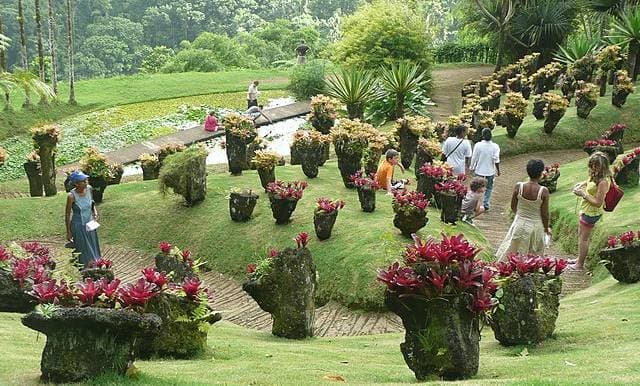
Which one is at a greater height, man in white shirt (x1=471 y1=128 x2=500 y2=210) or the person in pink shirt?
man in white shirt (x1=471 y1=128 x2=500 y2=210)

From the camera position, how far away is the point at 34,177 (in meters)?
17.9

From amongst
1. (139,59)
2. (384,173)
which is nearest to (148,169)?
(384,173)

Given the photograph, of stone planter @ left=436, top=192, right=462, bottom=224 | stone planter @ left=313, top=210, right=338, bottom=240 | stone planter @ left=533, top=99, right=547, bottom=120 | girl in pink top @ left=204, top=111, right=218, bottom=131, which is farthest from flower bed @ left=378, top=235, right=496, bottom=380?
girl in pink top @ left=204, top=111, right=218, bottom=131

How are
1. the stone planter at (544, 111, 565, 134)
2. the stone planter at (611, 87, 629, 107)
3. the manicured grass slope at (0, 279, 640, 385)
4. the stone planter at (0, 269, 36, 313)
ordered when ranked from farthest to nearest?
1. the stone planter at (611, 87, 629, 107)
2. the stone planter at (544, 111, 565, 134)
3. the stone planter at (0, 269, 36, 313)
4. the manicured grass slope at (0, 279, 640, 385)

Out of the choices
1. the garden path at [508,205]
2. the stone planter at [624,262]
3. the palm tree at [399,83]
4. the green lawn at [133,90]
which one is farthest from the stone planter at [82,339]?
the green lawn at [133,90]

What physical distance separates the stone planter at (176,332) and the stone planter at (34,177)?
453 inches

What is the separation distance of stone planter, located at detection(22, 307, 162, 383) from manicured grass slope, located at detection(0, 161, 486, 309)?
20.0 feet

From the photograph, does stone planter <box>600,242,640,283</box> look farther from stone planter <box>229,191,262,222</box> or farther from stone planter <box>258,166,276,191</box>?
stone planter <box>258,166,276,191</box>

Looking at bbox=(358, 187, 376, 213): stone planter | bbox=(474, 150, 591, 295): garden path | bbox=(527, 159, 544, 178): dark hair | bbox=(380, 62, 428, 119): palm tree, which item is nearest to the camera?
bbox=(527, 159, 544, 178): dark hair

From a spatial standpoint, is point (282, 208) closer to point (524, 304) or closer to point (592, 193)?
point (592, 193)

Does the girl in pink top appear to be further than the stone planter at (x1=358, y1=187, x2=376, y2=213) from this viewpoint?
Yes

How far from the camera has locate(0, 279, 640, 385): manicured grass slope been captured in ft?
18.8

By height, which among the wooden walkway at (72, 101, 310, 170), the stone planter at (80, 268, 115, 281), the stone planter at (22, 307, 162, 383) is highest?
the stone planter at (22, 307, 162, 383)

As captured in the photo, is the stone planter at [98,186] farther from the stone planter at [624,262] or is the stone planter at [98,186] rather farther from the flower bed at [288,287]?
the stone planter at [624,262]
